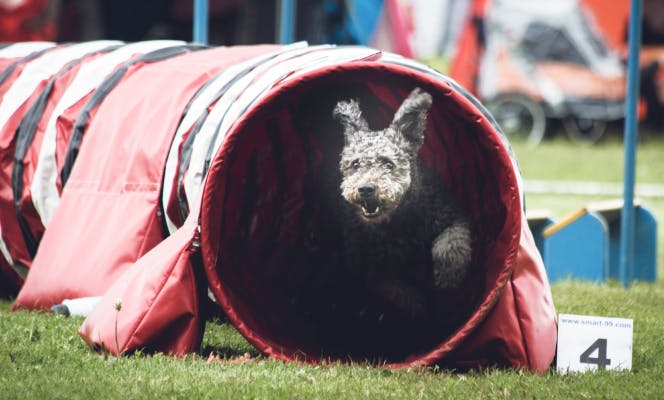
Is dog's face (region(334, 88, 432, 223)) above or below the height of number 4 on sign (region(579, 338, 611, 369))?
above

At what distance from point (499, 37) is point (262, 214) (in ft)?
36.1

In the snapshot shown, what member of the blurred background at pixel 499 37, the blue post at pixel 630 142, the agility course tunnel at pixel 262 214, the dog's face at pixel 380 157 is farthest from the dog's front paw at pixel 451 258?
the blurred background at pixel 499 37

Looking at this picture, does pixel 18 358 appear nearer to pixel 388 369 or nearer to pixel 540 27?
pixel 388 369

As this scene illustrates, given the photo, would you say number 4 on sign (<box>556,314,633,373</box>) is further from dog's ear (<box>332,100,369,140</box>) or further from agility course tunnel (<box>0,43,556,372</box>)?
dog's ear (<box>332,100,369,140</box>)

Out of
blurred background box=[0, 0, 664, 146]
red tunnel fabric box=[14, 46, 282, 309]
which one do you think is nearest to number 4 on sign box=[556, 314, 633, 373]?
red tunnel fabric box=[14, 46, 282, 309]

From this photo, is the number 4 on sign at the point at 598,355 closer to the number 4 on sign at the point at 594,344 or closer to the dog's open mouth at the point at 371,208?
the number 4 on sign at the point at 594,344

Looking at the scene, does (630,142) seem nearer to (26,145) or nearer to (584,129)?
(26,145)

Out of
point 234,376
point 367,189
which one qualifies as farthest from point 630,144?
point 234,376

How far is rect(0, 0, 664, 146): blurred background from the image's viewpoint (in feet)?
47.9

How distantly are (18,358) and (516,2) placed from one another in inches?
500

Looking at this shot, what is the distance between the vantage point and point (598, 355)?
3799mm

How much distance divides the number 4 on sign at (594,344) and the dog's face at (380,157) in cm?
86

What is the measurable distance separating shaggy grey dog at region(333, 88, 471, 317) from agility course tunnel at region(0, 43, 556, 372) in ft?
0.30

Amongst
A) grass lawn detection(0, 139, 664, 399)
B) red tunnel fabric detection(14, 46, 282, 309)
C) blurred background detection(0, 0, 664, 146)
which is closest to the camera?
grass lawn detection(0, 139, 664, 399)
